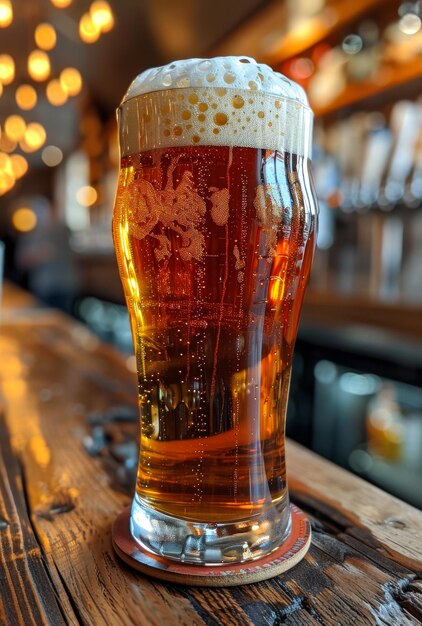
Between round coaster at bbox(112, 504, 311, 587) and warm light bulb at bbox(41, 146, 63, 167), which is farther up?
warm light bulb at bbox(41, 146, 63, 167)

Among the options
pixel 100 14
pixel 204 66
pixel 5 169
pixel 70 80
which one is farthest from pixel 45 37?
pixel 5 169

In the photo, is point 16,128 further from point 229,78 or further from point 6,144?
point 229,78

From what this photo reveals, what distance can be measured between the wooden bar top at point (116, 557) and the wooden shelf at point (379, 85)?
257 centimetres

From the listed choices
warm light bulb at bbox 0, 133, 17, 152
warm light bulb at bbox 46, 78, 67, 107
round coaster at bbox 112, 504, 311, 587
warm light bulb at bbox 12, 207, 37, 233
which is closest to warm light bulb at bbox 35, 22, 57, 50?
warm light bulb at bbox 46, 78, 67, 107

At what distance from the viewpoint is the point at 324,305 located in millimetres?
2930

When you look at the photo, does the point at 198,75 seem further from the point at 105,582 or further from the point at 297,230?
the point at 105,582

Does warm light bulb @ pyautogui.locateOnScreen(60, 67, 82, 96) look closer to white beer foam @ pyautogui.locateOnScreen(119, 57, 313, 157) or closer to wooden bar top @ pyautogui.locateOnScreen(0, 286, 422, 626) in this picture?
wooden bar top @ pyautogui.locateOnScreen(0, 286, 422, 626)

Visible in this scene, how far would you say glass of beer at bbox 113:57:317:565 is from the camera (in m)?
0.58

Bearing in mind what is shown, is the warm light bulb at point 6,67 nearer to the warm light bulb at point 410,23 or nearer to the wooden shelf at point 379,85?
the wooden shelf at point 379,85

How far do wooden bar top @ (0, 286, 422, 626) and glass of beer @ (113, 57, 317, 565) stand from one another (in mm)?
56

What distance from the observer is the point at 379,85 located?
3227 mm

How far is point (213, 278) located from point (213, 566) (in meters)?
0.27

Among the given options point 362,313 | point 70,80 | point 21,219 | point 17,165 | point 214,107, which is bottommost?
point 21,219

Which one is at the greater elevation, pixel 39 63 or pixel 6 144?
pixel 39 63
